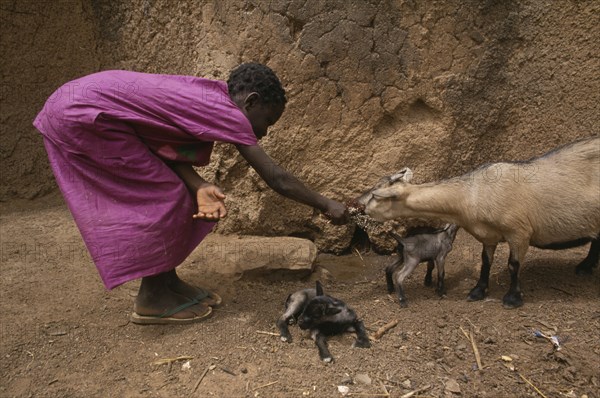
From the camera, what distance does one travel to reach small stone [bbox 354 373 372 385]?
2730 mm

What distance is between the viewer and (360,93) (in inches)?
172

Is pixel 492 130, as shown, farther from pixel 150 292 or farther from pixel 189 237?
pixel 150 292

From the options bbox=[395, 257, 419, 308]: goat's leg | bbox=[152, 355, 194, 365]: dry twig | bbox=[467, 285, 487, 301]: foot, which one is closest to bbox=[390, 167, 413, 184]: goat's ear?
bbox=[395, 257, 419, 308]: goat's leg

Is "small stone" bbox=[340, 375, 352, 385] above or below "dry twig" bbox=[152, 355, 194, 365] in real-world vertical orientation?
above

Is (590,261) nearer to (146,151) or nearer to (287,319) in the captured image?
(287,319)

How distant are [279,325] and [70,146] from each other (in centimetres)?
165

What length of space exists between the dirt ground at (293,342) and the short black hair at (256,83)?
1.48 m

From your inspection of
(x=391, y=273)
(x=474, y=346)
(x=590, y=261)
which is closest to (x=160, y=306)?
(x=391, y=273)

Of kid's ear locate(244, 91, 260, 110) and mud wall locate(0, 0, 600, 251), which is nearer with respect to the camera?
kid's ear locate(244, 91, 260, 110)

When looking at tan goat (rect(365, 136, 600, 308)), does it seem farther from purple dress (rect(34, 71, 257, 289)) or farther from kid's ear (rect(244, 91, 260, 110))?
purple dress (rect(34, 71, 257, 289))

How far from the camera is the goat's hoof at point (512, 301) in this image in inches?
138

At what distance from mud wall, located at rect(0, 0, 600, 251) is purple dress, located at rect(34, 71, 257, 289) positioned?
1398 millimetres

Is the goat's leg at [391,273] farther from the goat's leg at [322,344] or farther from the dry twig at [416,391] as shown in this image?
the dry twig at [416,391]

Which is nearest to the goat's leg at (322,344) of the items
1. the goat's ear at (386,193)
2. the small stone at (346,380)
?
the small stone at (346,380)
